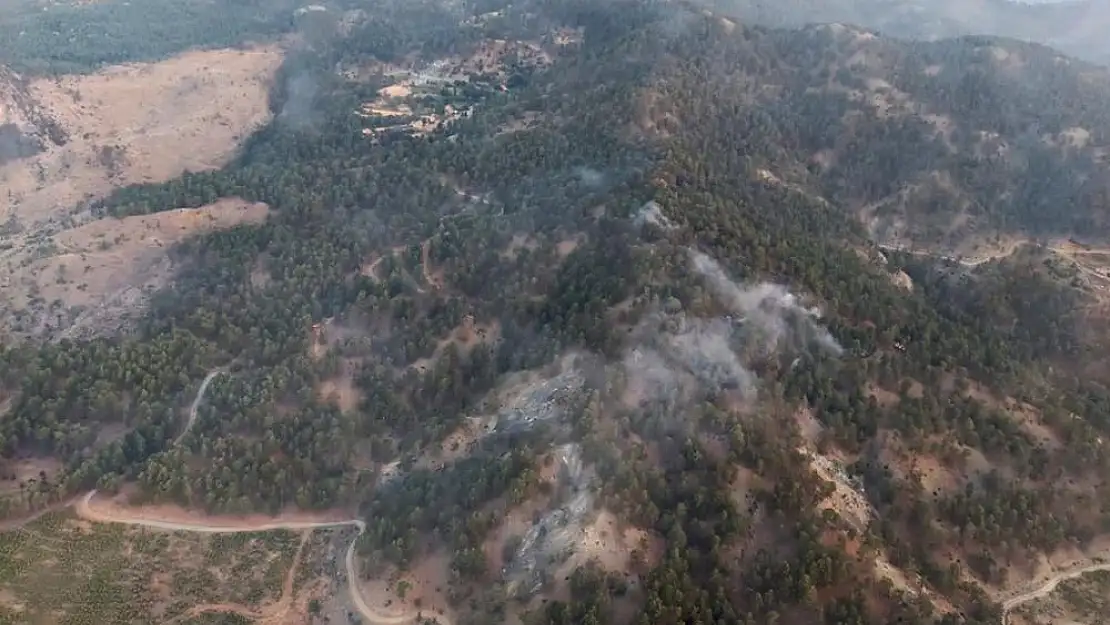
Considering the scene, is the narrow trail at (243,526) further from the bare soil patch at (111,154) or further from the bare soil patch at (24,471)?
the bare soil patch at (111,154)

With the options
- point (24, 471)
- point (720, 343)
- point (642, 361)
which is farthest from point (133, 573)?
point (720, 343)

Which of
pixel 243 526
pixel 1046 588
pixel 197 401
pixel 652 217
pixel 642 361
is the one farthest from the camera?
pixel 652 217

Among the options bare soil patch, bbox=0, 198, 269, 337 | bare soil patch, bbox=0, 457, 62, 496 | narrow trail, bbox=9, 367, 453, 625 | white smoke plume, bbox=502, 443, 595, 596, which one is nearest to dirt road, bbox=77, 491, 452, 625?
narrow trail, bbox=9, 367, 453, 625

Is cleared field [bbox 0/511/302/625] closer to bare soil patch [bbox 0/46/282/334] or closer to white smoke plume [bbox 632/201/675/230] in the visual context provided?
bare soil patch [bbox 0/46/282/334]

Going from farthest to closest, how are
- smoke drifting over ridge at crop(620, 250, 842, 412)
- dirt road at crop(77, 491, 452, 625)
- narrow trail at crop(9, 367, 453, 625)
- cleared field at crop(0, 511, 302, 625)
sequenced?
smoke drifting over ridge at crop(620, 250, 842, 412) → dirt road at crop(77, 491, 452, 625) → narrow trail at crop(9, 367, 453, 625) → cleared field at crop(0, 511, 302, 625)

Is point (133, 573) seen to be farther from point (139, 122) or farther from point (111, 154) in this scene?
point (139, 122)

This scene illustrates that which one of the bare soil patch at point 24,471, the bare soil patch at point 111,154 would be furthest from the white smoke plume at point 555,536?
the bare soil patch at point 111,154

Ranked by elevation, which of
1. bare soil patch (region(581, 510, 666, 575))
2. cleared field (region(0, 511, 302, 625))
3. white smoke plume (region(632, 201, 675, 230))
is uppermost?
white smoke plume (region(632, 201, 675, 230))
